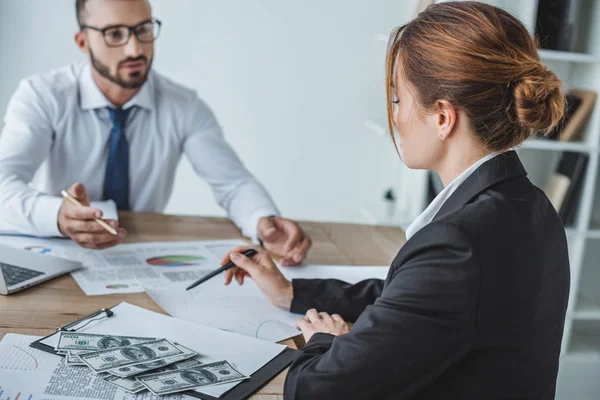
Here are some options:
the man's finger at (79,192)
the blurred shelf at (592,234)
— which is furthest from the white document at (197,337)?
the blurred shelf at (592,234)

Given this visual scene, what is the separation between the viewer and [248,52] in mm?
3182

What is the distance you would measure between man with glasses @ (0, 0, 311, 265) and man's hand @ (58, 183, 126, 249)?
0.97ft

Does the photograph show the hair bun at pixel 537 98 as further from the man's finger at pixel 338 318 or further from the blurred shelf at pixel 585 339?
the blurred shelf at pixel 585 339

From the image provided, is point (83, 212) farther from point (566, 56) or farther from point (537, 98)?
point (566, 56)

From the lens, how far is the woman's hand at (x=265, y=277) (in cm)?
123

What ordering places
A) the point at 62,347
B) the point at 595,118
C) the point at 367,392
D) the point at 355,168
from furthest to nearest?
the point at 355,168, the point at 595,118, the point at 62,347, the point at 367,392

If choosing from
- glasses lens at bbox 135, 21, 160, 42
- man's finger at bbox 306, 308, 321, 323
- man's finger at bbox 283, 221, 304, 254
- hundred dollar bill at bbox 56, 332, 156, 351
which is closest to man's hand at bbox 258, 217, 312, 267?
man's finger at bbox 283, 221, 304, 254

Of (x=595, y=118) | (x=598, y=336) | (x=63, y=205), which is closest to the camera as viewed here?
(x=63, y=205)

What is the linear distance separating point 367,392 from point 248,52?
2577 mm

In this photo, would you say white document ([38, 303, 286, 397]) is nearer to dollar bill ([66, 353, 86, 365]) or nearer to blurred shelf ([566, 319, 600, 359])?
dollar bill ([66, 353, 86, 365])

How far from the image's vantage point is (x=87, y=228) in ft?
4.66

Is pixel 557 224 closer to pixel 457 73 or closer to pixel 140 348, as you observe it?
pixel 457 73

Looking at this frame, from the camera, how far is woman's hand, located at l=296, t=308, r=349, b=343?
1082 mm

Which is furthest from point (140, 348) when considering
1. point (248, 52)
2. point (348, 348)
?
point (248, 52)
